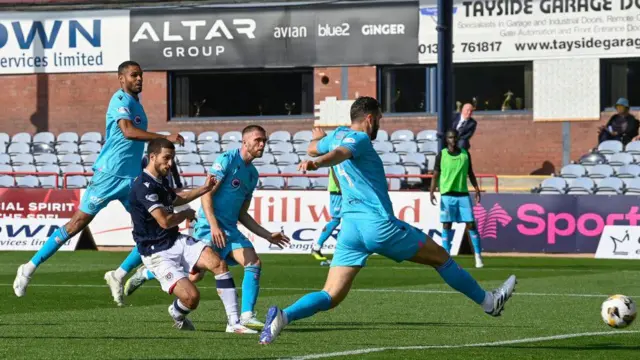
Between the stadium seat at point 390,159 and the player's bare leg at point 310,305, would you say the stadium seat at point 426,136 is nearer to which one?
the stadium seat at point 390,159

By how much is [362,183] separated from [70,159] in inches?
892

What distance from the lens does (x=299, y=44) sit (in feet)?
108

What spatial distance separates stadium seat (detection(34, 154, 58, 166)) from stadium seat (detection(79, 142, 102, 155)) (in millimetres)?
791

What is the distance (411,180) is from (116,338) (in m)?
18.7

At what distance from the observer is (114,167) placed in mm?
13422

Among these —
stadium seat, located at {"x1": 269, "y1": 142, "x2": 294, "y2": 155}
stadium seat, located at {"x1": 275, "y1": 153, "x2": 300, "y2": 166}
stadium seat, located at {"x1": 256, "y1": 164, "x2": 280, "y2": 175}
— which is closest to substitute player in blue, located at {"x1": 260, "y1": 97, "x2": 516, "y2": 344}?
stadium seat, located at {"x1": 256, "y1": 164, "x2": 280, "y2": 175}

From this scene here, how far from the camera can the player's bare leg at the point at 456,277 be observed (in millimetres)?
9922

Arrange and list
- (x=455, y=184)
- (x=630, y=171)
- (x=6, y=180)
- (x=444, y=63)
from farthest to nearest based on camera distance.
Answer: (x=6, y=180) → (x=444, y=63) → (x=630, y=171) → (x=455, y=184)

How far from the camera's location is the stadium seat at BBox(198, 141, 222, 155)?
1228 inches

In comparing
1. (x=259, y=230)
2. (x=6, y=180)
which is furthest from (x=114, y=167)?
(x=6, y=180)

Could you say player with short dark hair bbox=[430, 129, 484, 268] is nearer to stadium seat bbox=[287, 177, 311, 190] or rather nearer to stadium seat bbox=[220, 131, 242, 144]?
stadium seat bbox=[287, 177, 311, 190]

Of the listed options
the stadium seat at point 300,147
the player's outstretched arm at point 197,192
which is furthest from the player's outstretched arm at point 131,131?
the stadium seat at point 300,147

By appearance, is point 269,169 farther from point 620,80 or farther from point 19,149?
point 620,80

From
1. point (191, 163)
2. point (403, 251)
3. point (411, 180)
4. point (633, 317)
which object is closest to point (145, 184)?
point (403, 251)
